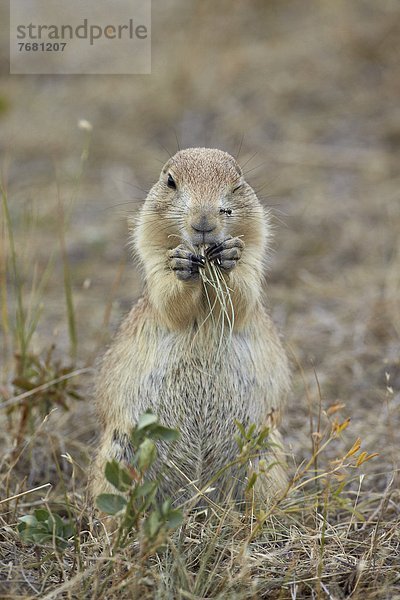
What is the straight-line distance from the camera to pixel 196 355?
383 cm

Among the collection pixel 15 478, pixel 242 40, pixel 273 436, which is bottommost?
pixel 15 478

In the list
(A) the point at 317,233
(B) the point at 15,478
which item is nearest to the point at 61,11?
(A) the point at 317,233

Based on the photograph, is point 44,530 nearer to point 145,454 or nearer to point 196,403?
point 145,454

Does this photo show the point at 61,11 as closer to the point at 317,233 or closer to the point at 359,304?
the point at 317,233

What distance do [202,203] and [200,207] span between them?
0.12ft

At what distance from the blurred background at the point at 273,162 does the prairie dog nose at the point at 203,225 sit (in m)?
1.77

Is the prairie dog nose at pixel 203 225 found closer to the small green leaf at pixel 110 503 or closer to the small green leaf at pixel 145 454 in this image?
the small green leaf at pixel 145 454

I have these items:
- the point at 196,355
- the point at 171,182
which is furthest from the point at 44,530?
the point at 171,182

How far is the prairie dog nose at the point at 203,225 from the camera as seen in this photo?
350 cm

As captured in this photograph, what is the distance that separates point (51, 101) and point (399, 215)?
4.52m

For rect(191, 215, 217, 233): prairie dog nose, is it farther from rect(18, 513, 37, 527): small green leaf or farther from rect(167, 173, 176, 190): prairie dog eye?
rect(18, 513, 37, 527): small green leaf

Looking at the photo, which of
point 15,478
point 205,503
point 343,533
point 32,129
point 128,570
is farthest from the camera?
point 32,129

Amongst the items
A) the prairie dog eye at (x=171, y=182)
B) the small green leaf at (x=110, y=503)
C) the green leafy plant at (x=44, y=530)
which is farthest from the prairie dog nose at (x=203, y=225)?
the green leafy plant at (x=44, y=530)

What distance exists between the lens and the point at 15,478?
4238 millimetres
